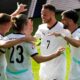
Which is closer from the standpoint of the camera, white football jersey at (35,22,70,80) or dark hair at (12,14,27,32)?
dark hair at (12,14,27,32)

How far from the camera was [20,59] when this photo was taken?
4246 mm

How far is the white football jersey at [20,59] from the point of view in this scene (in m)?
4.25

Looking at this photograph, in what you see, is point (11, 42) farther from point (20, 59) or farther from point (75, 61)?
point (75, 61)

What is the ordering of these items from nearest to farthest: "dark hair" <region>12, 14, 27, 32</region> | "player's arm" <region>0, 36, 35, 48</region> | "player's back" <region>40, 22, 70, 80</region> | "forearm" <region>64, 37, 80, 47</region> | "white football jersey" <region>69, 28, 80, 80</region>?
"player's arm" <region>0, 36, 35, 48</region>, "dark hair" <region>12, 14, 27, 32</region>, "forearm" <region>64, 37, 80, 47</region>, "white football jersey" <region>69, 28, 80, 80</region>, "player's back" <region>40, 22, 70, 80</region>

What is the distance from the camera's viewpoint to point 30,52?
14.0ft

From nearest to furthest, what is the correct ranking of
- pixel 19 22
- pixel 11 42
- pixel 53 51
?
pixel 11 42
pixel 19 22
pixel 53 51

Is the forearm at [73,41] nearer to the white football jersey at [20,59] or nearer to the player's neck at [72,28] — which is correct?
the player's neck at [72,28]

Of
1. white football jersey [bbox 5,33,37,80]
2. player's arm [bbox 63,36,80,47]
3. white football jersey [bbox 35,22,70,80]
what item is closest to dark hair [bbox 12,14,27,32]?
white football jersey [bbox 5,33,37,80]

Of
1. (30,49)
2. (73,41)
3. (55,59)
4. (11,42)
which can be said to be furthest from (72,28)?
(11,42)

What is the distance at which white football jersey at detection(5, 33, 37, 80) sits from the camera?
167 inches

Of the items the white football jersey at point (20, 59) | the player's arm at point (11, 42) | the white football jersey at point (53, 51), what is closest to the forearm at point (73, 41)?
the white football jersey at point (53, 51)

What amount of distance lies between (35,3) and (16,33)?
44.5ft

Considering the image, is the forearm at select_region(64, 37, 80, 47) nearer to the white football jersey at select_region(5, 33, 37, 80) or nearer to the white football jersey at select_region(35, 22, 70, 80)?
the white football jersey at select_region(35, 22, 70, 80)

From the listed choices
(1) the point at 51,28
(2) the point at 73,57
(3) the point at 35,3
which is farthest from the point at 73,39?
(3) the point at 35,3
